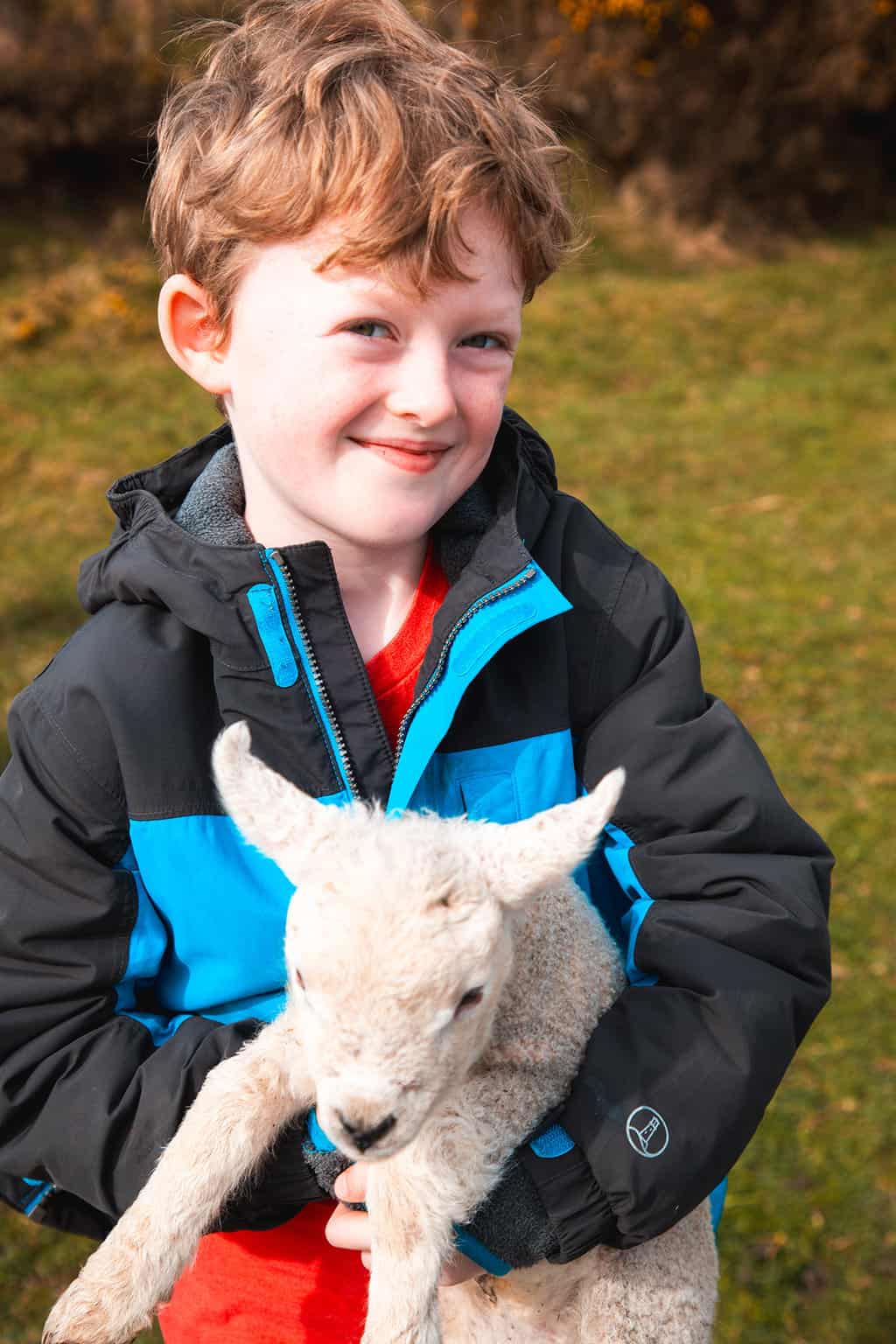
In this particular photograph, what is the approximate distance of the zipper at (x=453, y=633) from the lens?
2.22m

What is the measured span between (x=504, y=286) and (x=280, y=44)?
24.7 inches

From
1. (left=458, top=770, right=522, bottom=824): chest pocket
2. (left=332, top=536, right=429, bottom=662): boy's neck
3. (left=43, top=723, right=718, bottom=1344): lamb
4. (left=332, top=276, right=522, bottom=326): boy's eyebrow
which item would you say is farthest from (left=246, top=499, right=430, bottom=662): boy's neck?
(left=43, top=723, right=718, bottom=1344): lamb

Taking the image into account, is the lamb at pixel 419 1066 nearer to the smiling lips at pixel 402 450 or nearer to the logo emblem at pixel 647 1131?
the logo emblem at pixel 647 1131

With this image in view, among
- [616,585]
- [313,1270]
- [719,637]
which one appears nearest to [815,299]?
[719,637]

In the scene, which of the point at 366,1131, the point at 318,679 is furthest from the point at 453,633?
the point at 366,1131

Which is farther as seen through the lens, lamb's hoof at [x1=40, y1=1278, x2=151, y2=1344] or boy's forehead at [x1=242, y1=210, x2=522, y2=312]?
boy's forehead at [x1=242, y1=210, x2=522, y2=312]

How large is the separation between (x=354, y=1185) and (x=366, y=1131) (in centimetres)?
46

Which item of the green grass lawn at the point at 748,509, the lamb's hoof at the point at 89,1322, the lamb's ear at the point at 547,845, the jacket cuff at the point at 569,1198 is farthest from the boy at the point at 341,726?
the green grass lawn at the point at 748,509

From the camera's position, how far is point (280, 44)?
7.86 feet

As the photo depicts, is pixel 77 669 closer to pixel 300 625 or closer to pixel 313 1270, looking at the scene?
pixel 300 625

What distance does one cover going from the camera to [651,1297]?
216cm

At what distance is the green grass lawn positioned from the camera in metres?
4.11

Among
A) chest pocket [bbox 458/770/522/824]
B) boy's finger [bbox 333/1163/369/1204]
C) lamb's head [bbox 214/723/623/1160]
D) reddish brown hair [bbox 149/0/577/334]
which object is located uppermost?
reddish brown hair [bbox 149/0/577/334]

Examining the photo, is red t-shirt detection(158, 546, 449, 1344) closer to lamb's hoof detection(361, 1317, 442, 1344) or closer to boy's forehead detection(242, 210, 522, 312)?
lamb's hoof detection(361, 1317, 442, 1344)
